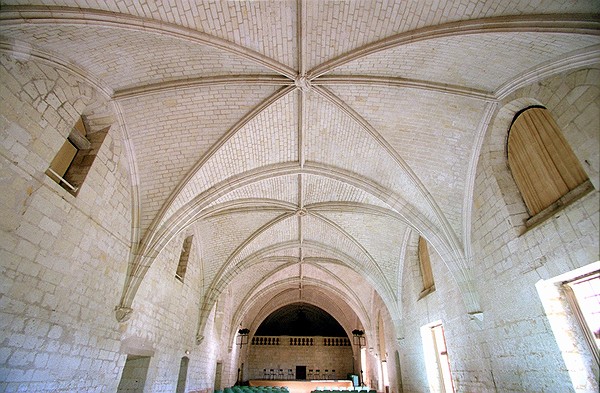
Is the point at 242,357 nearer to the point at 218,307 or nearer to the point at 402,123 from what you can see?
the point at 218,307

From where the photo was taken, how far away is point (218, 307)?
42.5ft

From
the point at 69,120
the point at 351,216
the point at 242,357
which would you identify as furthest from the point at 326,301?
the point at 69,120

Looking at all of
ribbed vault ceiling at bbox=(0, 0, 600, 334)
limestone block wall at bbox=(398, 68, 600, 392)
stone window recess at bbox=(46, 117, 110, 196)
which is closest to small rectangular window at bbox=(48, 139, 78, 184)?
stone window recess at bbox=(46, 117, 110, 196)

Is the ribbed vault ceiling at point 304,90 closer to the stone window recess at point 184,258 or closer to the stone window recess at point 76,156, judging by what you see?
the stone window recess at point 76,156

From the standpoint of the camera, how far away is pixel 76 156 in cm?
551

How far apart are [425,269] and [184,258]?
7.17 meters

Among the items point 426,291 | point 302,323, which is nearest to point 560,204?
point 426,291

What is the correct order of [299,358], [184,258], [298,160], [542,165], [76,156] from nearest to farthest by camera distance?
1. [542,165]
2. [76,156]
3. [298,160]
4. [184,258]
5. [299,358]

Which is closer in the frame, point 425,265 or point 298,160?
point 298,160

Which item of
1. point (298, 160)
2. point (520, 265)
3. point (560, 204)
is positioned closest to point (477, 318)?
point (520, 265)

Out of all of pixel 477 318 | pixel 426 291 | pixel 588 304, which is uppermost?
pixel 426 291

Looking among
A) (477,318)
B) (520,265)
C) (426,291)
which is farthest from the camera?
(426,291)

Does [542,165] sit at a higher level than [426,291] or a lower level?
higher

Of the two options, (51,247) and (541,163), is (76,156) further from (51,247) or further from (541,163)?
(541,163)
